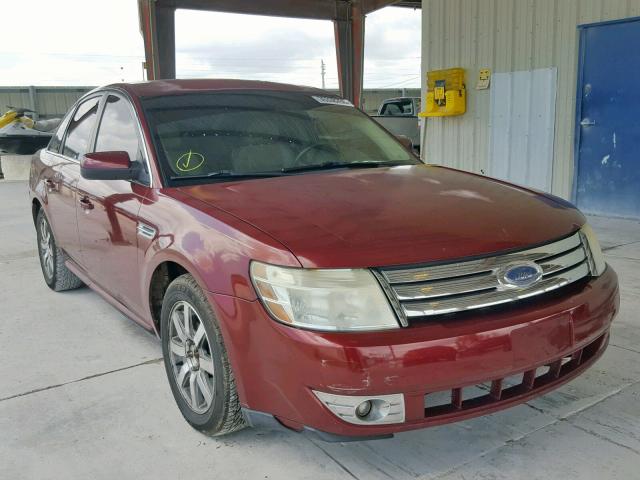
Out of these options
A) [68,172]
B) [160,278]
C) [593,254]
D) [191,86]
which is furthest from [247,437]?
[68,172]

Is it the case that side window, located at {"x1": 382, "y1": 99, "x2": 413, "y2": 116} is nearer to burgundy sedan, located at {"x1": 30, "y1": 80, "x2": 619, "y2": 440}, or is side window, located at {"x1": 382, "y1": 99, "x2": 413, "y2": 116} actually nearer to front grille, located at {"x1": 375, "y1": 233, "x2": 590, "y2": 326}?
burgundy sedan, located at {"x1": 30, "y1": 80, "x2": 619, "y2": 440}

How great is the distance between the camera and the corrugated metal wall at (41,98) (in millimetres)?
32938

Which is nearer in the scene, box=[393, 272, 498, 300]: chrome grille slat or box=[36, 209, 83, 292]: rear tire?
box=[393, 272, 498, 300]: chrome grille slat

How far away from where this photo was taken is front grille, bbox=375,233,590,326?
192 centimetres

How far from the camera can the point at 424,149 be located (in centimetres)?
968

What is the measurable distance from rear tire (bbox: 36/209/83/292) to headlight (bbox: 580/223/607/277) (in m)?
3.39

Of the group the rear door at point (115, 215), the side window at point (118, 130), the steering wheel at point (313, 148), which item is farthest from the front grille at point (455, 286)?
the side window at point (118, 130)

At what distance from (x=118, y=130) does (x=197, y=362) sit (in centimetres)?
148

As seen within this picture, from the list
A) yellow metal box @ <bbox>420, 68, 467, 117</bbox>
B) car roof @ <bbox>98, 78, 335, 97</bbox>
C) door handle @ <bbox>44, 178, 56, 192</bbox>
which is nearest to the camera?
car roof @ <bbox>98, 78, 335, 97</bbox>

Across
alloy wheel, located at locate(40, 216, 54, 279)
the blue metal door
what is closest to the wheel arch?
alloy wheel, located at locate(40, 216, 54, 279)

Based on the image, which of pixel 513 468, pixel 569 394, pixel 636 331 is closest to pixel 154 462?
pixel 513 468

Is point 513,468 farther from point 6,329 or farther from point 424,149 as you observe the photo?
point 424,149

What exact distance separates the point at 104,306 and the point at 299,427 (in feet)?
8.75

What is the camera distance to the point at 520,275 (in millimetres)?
2047
